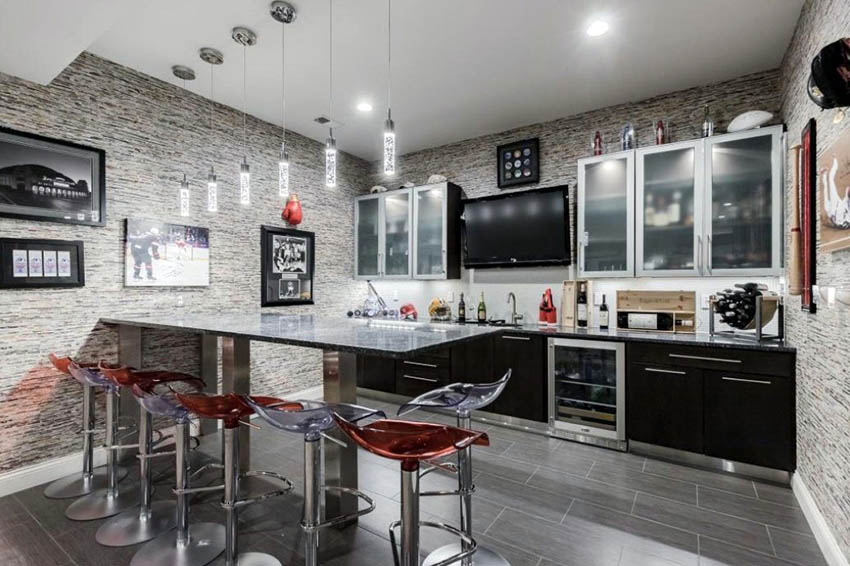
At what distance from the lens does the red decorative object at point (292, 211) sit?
4.12 metres

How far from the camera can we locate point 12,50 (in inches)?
87.0

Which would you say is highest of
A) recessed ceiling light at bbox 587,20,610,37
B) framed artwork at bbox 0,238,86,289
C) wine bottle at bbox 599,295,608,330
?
recessed ceiling light at bbox 587,20,610,37

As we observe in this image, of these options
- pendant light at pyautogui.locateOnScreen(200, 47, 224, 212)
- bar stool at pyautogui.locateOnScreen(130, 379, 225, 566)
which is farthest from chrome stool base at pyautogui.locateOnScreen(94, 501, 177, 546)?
pendant light at pyautogui.locateOnScreen(200, 47, 224, 212)

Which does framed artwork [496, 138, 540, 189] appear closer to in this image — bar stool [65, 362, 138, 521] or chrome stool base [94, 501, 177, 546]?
bar stool [65, 362, 138, 521]

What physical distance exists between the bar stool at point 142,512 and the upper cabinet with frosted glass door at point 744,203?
12.5 feet

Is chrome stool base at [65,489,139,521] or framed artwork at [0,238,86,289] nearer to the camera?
chrome stool base at [65,489,139,521]

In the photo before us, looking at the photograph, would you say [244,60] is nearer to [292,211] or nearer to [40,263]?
[292,211]

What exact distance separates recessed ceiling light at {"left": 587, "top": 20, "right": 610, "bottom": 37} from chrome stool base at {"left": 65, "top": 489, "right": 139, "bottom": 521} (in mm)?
3935

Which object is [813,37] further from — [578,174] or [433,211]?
[433,211]

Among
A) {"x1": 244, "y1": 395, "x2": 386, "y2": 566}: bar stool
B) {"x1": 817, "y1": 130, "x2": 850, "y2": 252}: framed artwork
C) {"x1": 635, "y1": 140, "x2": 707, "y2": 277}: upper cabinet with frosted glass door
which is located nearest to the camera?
{"x1": 244, "y1": 395, "x2": 386, "y2": 566}: bar stool

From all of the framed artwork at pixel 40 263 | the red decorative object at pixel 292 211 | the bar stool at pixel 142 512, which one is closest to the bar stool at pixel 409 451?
the bar stool at pixel 142 512

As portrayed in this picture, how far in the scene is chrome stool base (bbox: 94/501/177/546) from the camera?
201cm

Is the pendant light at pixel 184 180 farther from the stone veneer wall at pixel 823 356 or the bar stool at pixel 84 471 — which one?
the stone veneer wall at pixel 823 356

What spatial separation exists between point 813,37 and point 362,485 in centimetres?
362
